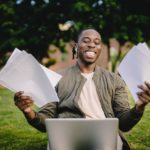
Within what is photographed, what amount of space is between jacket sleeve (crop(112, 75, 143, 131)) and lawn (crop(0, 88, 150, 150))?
2.10 m

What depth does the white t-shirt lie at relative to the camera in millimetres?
3354

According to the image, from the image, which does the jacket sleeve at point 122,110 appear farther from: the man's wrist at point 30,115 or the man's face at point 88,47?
the man's wrist at point 30,115

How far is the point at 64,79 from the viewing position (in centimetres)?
Answer: 351

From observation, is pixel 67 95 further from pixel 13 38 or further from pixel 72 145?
pixel 13 38

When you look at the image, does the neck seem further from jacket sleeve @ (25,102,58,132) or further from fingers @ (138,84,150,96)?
fingers @ (138,84,150,96)

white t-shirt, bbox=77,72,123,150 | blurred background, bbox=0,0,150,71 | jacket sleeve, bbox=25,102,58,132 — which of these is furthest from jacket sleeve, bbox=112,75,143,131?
blurred background, bbox=0,0,150,71

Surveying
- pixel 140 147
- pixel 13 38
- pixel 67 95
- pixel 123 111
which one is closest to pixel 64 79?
pixel 67 95

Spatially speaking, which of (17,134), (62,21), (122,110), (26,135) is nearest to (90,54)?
(122,110)

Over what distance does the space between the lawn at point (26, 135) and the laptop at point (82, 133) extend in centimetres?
273

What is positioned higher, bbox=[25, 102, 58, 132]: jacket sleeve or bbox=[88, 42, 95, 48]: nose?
bbox=[88, 42, 95, 48]: nose

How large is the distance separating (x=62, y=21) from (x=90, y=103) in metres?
20.1

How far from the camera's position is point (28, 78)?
115 inches

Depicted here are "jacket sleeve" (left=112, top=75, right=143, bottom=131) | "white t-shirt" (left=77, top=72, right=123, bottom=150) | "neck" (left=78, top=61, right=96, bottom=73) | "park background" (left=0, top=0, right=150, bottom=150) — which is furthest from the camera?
"park background" (left=0, top=0, right=150, bottom=150)

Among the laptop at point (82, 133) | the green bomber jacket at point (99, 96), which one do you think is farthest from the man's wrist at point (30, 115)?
the laptop at point (82, 133)
